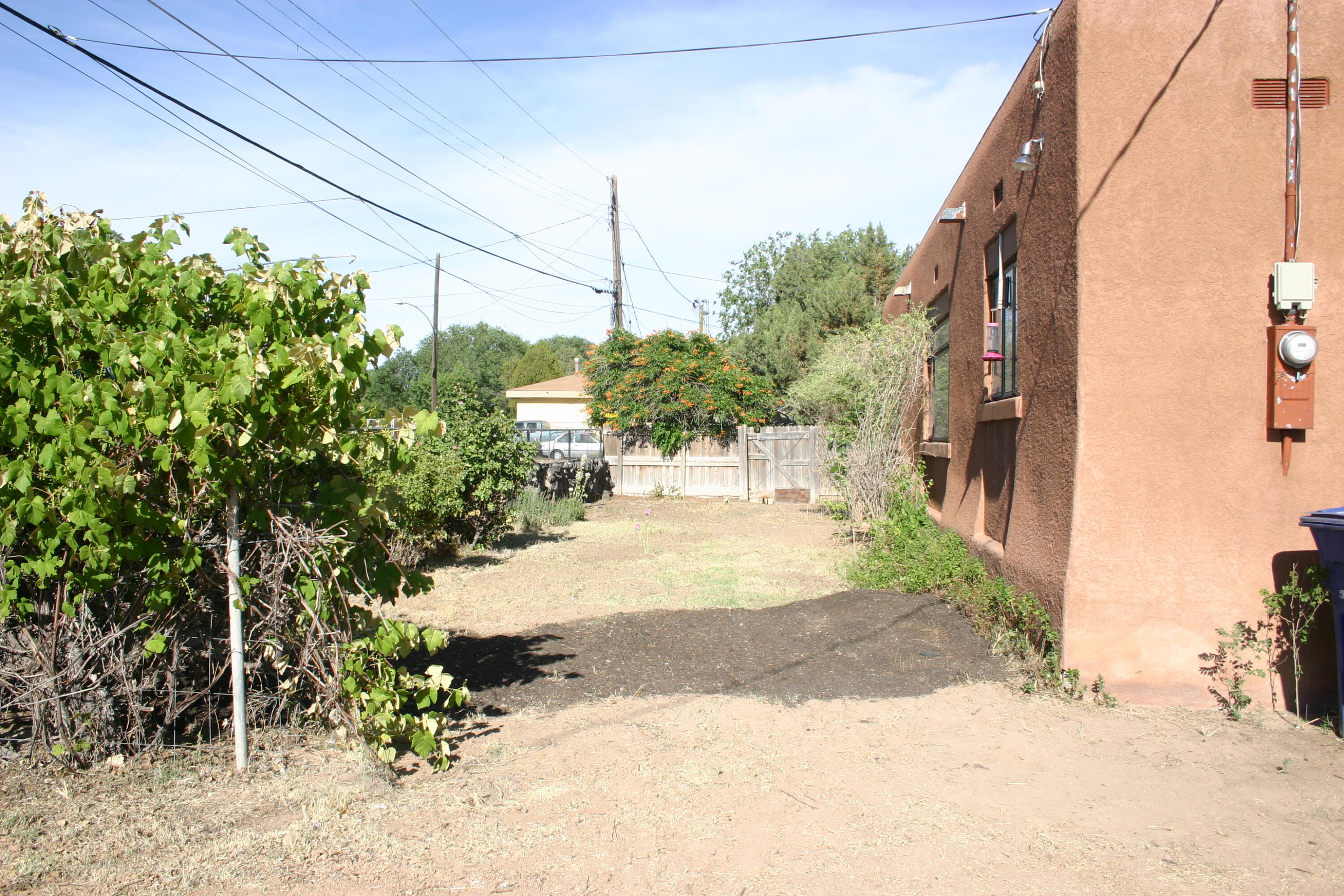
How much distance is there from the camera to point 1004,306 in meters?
7.88

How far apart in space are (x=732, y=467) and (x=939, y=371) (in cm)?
1054

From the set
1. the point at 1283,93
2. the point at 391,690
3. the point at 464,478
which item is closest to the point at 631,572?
the point at 464,478

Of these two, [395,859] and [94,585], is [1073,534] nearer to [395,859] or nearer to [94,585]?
[395,859]

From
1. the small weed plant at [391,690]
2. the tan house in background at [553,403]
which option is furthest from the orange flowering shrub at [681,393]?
the tan house in background at [553,403]

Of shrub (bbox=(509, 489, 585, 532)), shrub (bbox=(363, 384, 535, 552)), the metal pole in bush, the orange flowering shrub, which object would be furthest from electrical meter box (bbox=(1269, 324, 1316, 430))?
the orange flowering shrub

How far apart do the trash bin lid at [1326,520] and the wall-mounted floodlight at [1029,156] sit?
9.84 feet

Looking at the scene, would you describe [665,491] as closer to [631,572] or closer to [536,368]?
[631,572]

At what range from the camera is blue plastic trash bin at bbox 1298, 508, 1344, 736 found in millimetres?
4785

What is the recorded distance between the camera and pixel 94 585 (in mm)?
4027

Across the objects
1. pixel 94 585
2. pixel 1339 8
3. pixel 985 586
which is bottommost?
pixel 985 586

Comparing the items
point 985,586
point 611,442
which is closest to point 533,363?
point 611,442

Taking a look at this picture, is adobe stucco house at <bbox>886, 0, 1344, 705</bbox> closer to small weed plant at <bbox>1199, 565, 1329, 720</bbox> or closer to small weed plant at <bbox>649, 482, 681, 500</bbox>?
small weed plant at <bbox>1199, 565, 1329, 720</bbox>

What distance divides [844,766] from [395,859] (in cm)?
233

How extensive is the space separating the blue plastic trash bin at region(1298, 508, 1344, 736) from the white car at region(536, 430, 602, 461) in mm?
20206
